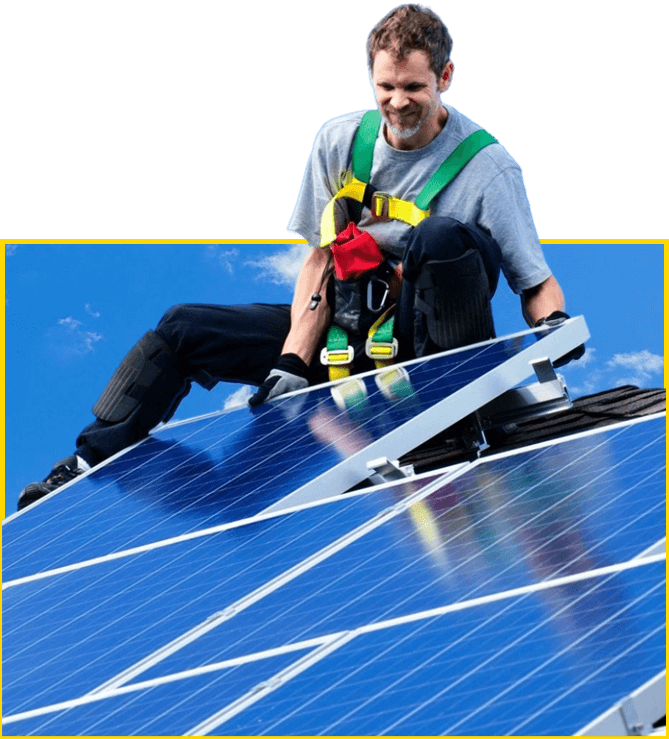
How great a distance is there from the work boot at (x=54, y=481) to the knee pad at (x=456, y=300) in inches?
79.4

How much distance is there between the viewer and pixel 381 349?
8.07 m

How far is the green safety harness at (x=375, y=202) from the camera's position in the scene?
8.07 m

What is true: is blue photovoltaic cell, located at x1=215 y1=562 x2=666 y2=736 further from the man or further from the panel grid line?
the man

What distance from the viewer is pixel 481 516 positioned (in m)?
5.84

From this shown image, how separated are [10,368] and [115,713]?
5.21 metres

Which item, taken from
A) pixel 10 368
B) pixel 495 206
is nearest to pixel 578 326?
pixel 495 206

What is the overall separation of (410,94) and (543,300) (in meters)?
1.25

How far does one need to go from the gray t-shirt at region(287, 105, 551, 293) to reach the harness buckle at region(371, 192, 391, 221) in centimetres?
5

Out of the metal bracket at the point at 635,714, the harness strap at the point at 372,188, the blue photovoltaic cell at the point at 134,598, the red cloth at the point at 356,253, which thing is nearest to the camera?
the metal bracket at the point at 635,714

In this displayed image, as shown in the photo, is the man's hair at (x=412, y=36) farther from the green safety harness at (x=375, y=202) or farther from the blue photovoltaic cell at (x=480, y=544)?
the blue photovoltaic cell at (x=480, y=544)

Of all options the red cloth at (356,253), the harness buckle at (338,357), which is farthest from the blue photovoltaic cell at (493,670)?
the red cloth at (356,253)

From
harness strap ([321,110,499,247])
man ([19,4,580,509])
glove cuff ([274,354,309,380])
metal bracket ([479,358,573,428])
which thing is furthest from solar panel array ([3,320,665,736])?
harness strap ([321,110,499,247])

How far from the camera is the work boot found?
8.06 meters

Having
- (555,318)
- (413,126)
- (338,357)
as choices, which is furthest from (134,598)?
(413,126)
